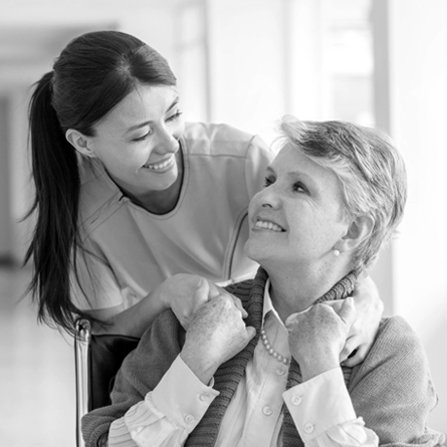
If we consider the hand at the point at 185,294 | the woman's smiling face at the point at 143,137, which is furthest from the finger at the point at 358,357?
the woman's smiling face at the point at 143,137

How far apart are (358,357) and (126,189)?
2.78ft

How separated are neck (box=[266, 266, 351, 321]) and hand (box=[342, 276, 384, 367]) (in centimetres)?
6

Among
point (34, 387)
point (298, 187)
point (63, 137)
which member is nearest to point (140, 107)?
point (63, 137)

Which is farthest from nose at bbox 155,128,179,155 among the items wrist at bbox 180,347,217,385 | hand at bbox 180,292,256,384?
wrist at bbox 180,347,217,385

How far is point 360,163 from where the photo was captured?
5.38 ft

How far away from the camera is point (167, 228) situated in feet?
7.05

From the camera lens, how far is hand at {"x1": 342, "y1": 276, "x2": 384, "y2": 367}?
1.58m

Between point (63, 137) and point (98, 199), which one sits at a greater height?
point (63, 137)

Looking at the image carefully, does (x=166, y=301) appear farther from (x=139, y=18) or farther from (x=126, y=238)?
(x=139, y=18)

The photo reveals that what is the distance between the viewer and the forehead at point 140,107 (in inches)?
73.1

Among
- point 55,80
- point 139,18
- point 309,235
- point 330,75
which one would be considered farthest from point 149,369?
point 139,18

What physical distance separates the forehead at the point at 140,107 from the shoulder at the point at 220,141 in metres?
0.28

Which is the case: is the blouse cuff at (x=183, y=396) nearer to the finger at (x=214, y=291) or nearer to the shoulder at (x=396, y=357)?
the finger at (x=214, y=291)

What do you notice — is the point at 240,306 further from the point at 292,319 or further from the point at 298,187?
the point at 298,187
